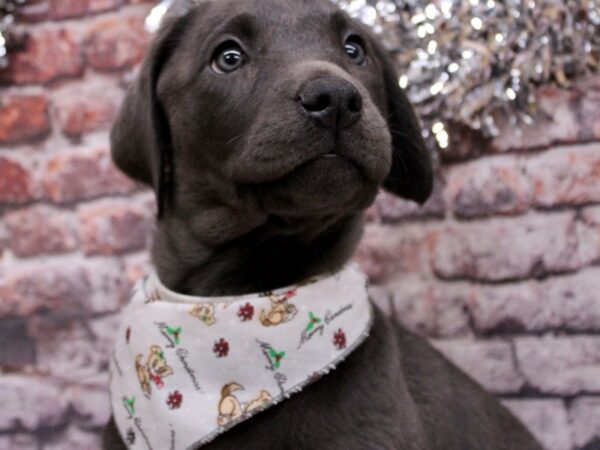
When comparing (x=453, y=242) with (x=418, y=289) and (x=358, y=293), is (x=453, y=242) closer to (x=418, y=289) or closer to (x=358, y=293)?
(x=418, y=289)

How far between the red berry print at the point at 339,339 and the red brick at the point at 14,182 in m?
1.31

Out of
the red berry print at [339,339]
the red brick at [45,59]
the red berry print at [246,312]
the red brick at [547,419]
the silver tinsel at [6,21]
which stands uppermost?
the silver tinsel at [6,21]

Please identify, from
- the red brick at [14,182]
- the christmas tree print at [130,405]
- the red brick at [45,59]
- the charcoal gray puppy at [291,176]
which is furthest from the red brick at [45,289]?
the christmas tree print at [130,405]

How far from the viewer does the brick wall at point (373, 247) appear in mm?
2297

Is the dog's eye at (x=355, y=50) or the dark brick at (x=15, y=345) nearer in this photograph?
the dog's eye at (x=355, y=50)

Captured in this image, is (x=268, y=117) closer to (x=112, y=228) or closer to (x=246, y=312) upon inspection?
(x=246, y=312)

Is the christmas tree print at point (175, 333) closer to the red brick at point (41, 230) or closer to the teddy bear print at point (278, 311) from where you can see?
the teddy bear print at point (278, 311)

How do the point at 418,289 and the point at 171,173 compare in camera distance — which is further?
the point at 418,289

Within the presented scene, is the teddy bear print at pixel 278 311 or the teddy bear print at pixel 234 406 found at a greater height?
the teddy bear print at pixel 278 311

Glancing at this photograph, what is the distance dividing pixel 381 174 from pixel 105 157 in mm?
1224

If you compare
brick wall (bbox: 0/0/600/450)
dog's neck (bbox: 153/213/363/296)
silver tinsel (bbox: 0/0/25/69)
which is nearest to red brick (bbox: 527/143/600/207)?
brick wall (bbox: 0/0/600/450)

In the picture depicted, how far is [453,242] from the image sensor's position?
2377 millimetres

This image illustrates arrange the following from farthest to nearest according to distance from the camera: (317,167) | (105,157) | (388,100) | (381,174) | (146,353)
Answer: (105,157), (388,100), (146,353), (381,174), (317,167)

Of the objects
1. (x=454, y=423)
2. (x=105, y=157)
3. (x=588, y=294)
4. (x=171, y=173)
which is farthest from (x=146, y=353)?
(x=588, y=294)
